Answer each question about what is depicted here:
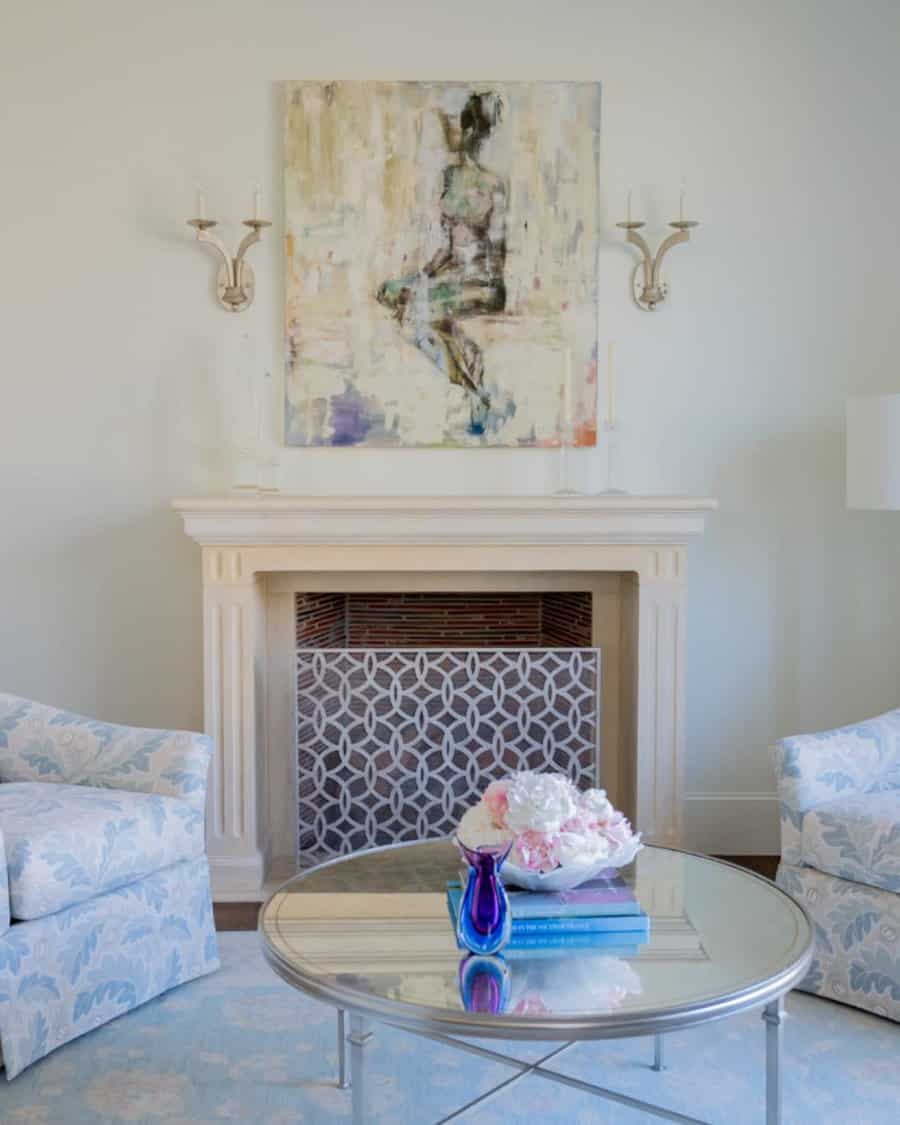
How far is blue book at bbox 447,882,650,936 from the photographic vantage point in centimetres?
221

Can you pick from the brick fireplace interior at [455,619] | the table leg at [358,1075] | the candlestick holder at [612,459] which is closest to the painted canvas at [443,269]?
the candlestick holder at [612,459]

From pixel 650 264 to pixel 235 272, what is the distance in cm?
129

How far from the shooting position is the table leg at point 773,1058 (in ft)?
7.07

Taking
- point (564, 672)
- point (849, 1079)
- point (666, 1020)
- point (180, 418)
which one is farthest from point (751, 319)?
point (666, 1020)

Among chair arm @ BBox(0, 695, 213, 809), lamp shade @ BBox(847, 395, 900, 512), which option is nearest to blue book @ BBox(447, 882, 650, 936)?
chair arm @ BBox(0, 695, 213, 809)

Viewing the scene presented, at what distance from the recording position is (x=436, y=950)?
220cm

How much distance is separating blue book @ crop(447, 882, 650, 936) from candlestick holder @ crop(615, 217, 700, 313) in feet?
7.59

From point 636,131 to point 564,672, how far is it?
1.71m

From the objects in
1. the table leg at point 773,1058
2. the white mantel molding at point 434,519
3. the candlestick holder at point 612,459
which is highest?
the candlestick holder at point 612,459

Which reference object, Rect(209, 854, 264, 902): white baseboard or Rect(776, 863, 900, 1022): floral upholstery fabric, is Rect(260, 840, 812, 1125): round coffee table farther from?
Rect(209, 854, 264, 902): white baseboard

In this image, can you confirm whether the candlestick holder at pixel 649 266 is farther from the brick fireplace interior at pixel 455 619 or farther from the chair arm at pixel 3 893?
the chair arm at pixel 3 893

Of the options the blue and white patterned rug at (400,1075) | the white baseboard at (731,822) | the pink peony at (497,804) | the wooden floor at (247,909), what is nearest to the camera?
the pink peony at (497,804)

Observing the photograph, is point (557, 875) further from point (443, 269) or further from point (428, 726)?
point (443, 269)

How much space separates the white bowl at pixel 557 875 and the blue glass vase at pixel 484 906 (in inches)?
5.0
